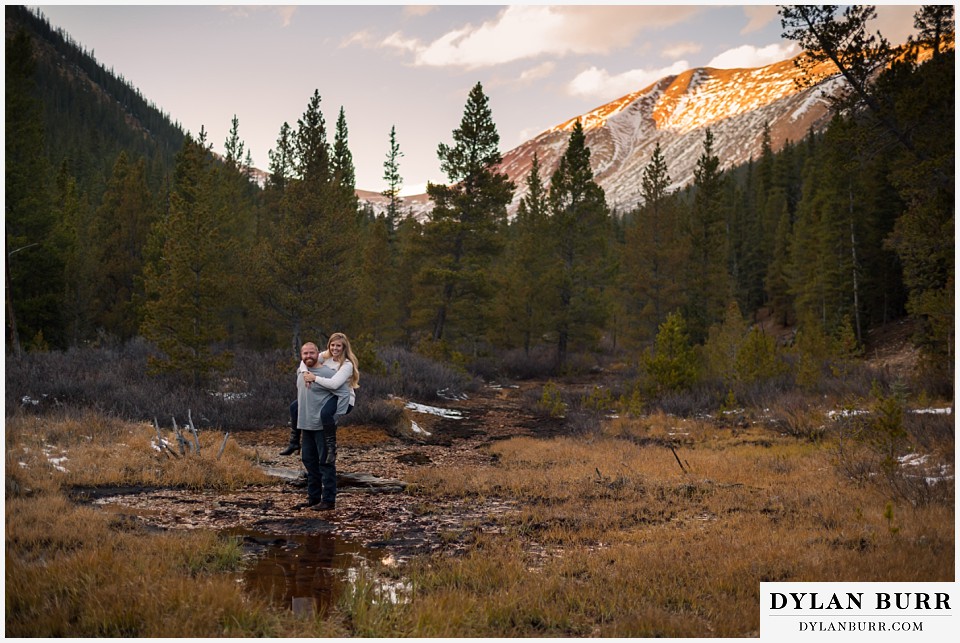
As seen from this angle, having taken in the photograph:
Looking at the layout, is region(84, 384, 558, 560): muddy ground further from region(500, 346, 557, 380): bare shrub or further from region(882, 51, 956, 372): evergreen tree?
region(500, 346, 557, 380): bare shrub

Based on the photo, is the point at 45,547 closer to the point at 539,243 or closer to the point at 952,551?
the point at 952,551

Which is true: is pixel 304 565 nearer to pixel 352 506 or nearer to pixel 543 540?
pixel 352 506

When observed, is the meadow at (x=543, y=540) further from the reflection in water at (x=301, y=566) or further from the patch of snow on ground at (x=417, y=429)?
the patch of snow on ground at (x=417, y=429)

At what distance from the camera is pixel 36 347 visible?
2039cm

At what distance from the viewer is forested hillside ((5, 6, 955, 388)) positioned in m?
9.62

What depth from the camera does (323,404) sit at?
6.86 metres

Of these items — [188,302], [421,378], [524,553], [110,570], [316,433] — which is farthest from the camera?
[421,378]

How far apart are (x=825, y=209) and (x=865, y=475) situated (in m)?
29.5

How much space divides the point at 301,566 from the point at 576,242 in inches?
1081

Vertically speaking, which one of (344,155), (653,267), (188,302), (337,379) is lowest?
(337,379)

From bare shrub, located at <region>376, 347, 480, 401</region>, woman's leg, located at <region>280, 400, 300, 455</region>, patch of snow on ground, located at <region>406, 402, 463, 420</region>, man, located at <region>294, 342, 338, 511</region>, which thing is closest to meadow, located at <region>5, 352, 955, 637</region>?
woman's leg, located at <region>280, 400, 300, 455</region>

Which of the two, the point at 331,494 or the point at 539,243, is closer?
the point at 331,494

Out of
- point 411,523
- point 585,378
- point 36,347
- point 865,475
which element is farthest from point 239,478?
point 585,378

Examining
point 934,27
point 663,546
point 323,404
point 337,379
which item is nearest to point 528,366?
point 934,27
